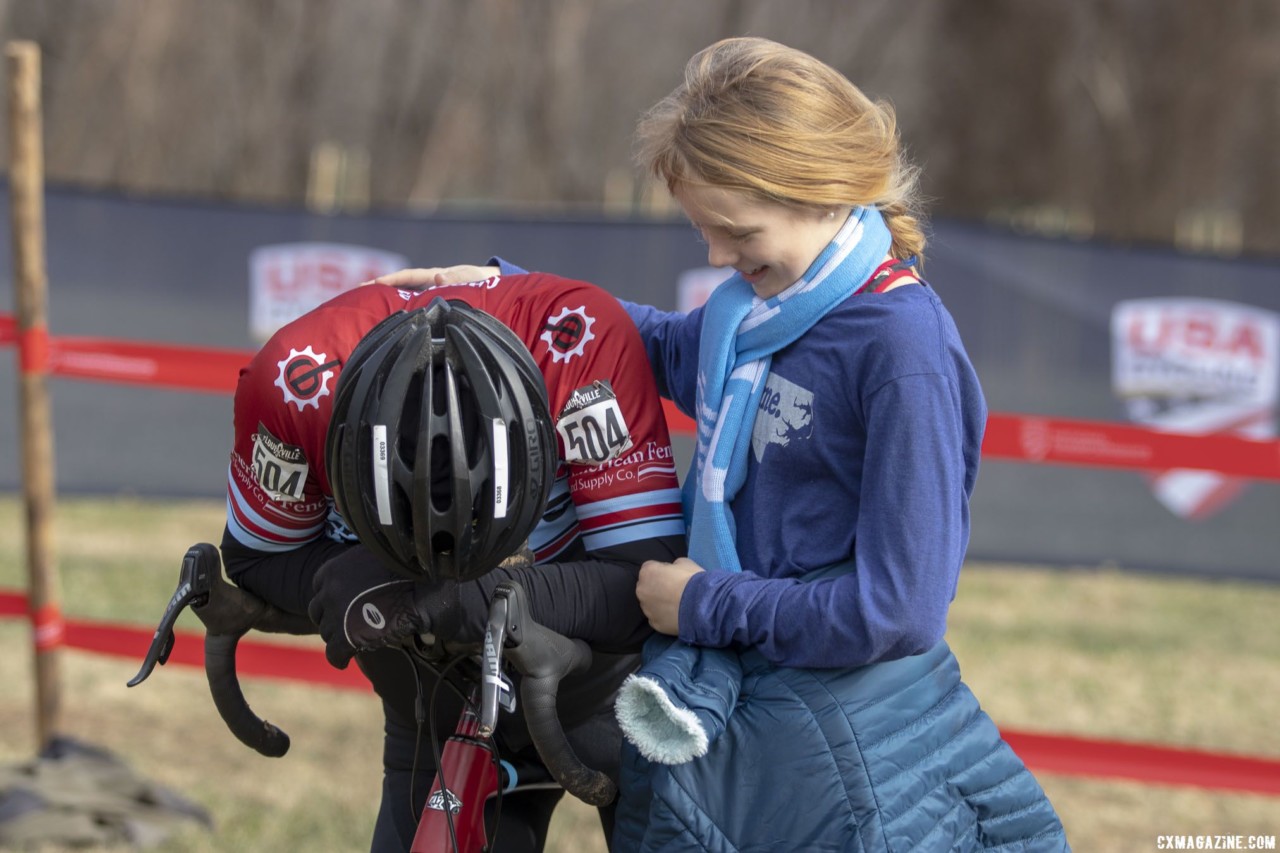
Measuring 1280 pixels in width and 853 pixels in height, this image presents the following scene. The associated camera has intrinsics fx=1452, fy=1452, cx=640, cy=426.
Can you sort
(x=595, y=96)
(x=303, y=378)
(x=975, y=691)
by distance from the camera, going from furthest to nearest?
(x=595, y=96)
(x=975, y=691)
(x=303, y=378)

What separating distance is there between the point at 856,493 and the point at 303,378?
826 millimetres

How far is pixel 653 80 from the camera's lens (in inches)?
842

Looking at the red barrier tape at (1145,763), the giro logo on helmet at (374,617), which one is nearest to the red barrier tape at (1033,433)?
the red barrier tape at (1145,763)

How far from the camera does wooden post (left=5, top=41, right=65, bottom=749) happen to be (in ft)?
14.8

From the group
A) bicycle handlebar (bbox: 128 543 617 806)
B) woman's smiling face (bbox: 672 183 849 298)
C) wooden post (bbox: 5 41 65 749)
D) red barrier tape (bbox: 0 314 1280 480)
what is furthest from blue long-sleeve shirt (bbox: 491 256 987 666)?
wooden post (bbox: 5 41 65 749)

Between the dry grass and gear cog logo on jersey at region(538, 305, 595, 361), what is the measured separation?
8.58 ft

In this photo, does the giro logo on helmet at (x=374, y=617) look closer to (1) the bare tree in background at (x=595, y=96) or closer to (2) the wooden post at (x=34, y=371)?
(2) the wooden post at (x=34, y=371)

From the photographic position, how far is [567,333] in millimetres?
2223

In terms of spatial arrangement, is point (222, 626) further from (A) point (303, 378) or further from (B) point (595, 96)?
(B) point (595, 96)

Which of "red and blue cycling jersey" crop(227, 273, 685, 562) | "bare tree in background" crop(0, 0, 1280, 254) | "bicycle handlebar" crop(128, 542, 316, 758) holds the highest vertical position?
→ "red and blue cycling jersey" crop(227, 273, 685, 562)

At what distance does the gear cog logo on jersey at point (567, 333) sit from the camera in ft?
7.24

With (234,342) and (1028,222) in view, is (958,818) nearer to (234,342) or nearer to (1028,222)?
(234,342)

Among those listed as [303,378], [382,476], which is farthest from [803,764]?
[303,378]

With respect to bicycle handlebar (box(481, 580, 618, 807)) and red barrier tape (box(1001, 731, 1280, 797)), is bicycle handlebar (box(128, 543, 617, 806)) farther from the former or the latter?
red barrier tape (box(1001, 731, 1280, 797))
